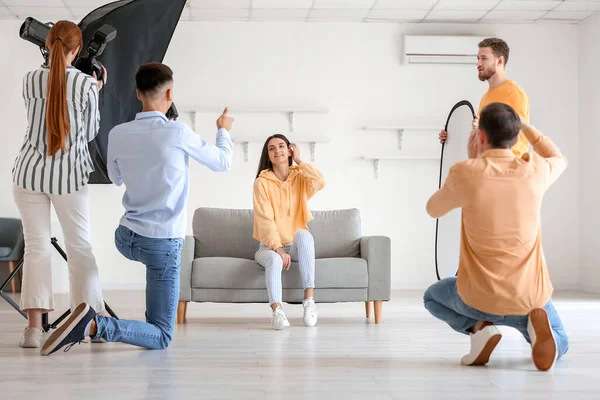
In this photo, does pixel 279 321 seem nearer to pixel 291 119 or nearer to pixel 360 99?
pixel 291 119

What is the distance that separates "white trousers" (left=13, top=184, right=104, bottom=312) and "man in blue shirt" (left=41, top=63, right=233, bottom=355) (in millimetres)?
213

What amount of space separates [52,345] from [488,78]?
2334 millimetres

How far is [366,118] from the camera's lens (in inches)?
282

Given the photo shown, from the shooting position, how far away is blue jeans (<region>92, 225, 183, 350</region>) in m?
2.94

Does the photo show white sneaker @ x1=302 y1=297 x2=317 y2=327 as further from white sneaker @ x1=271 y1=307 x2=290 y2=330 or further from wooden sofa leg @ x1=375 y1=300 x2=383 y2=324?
wooden sofa leg @ x1=375 y1=300 x2=383 y2=324

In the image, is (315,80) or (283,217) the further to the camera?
(315,80)

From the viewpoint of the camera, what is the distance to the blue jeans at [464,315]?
8.98 ft

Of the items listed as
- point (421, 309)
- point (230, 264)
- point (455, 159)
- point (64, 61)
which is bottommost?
point (421, 309)

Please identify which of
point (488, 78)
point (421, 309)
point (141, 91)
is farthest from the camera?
point (421, 309)

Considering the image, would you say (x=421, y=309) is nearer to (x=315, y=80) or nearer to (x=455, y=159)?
(x=455, y=159)

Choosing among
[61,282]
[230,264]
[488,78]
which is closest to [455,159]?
[488,78]

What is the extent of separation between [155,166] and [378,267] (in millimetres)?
1892

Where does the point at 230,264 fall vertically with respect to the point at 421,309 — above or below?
above

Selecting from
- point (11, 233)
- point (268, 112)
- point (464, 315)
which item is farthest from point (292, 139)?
point (464, 315)
